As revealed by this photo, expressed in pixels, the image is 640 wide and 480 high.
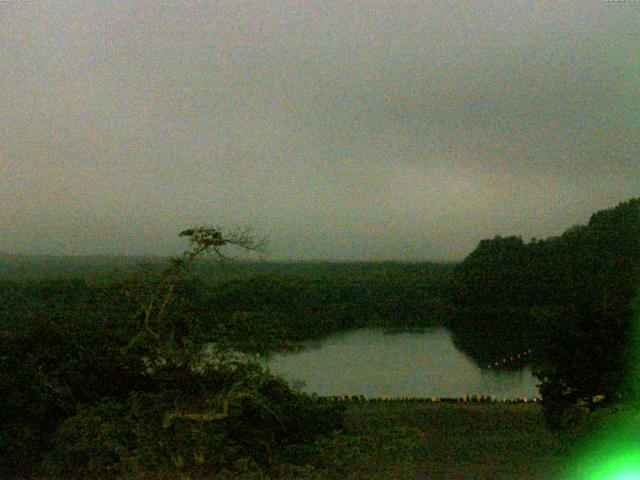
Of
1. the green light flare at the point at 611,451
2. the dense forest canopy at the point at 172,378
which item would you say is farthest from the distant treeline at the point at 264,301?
the green light flare at the point at 611,451

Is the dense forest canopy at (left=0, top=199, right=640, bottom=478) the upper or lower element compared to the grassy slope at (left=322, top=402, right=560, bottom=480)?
upper

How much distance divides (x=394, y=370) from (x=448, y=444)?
32.8 feet

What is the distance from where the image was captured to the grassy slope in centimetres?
617

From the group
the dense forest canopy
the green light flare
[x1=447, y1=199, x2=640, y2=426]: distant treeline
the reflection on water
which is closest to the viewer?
the green light flare

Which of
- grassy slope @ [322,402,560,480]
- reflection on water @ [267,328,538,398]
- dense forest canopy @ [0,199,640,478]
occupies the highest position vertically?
dense forest canopy @ [0,199,640,478]

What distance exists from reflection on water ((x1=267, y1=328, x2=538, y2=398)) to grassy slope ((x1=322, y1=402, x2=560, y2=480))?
3.18 meters

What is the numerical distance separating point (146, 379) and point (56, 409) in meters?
0.93

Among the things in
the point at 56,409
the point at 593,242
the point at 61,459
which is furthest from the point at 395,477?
the point at 593,242

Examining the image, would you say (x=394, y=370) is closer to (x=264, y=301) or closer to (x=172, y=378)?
(x=264, y=301)

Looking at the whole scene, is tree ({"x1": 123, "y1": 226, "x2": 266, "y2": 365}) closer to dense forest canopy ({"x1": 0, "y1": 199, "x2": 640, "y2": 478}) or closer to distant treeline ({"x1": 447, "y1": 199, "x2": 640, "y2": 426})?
dense forest canopy ({"x1": 0, "y1": 199, "x2": 640, "y2": 478})

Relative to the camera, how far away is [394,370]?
18.4 metres

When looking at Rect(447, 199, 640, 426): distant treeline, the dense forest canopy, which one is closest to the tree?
A: the dense forest canopy

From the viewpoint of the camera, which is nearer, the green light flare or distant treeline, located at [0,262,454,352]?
the green light flare

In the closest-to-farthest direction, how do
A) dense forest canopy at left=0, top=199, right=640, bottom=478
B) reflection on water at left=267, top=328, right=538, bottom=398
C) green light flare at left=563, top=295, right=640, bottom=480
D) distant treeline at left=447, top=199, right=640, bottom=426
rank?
green light flare at left=563, top=295, right=640, bottom=480
dense forest canopy at left=0, top=199, right=640, bottom=478
reflection on water at left=267, top=328, right=538, bottom=398
distant treeline at left=447, top=199, right=640, bottom=426
